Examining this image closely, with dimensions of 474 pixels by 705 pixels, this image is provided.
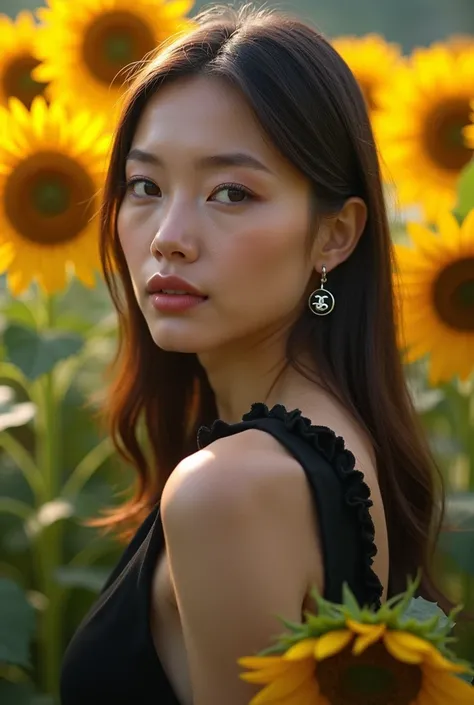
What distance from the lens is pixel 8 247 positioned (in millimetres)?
1893

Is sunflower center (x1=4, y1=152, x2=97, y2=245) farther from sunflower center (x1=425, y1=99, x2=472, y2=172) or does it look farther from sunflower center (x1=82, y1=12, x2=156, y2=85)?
sunflower center (x1=425, y1=99, x2=472, y2=172)

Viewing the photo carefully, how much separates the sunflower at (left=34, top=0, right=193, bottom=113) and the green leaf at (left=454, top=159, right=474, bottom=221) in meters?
0.58

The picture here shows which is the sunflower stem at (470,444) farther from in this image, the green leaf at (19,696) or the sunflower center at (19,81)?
the sunflower center at (19,81)

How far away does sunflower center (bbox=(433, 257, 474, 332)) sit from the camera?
177cm

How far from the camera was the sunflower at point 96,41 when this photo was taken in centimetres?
213

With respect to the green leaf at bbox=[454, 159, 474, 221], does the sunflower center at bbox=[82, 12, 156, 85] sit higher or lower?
higher

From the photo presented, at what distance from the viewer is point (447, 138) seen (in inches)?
83.0

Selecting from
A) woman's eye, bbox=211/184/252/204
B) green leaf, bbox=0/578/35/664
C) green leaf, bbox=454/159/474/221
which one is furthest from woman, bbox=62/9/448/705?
green leaf, bbox=454/159/474/221

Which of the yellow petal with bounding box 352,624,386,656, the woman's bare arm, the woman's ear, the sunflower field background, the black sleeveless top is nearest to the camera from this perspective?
the yellow petal with bounding box 352,624,386,656

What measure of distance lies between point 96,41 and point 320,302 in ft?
3.15

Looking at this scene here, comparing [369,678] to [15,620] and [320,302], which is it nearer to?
[320,302]

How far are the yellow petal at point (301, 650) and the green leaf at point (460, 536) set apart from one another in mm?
836

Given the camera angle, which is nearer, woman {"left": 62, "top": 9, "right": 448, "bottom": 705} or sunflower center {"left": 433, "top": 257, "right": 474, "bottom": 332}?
woman {"left": 62, "top": 9, "right": 448, "bottom": 705}

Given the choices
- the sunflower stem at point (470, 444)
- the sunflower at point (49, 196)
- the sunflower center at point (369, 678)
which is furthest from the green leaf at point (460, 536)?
the sunflower center at point (369, 678)
